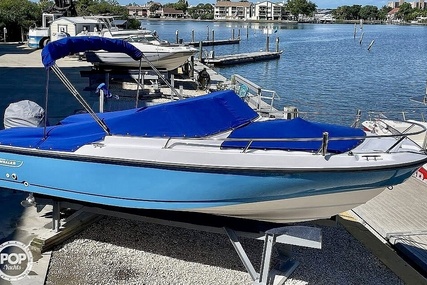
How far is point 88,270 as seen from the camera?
589 centimetres

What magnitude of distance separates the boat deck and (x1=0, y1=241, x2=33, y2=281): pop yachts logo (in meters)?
4.93

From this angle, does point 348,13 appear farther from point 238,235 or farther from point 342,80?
point 238,235

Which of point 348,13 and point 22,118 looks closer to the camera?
point 22,118

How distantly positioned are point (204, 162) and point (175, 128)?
891mm

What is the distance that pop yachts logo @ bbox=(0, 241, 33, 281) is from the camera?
571 cm

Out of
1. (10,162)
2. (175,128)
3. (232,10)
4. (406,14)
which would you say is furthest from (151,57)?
(406,14)

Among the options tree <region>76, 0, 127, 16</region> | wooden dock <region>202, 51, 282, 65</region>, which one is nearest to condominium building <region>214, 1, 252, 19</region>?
tree <region>76, 0, 127, 16</region>

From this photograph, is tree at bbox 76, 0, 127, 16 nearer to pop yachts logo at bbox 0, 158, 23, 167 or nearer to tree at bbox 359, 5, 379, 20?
pop yachts logo at bbox 0, 158, 23, 167

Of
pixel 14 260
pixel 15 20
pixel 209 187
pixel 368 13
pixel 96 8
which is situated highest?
Result: pixel 368 13

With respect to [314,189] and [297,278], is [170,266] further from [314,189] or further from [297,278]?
[314,189]

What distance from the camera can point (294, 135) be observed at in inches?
231

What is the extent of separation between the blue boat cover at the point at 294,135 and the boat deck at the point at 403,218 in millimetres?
2093

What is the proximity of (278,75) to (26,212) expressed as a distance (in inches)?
1119

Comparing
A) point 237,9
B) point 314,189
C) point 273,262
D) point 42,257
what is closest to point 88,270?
point 42,257
